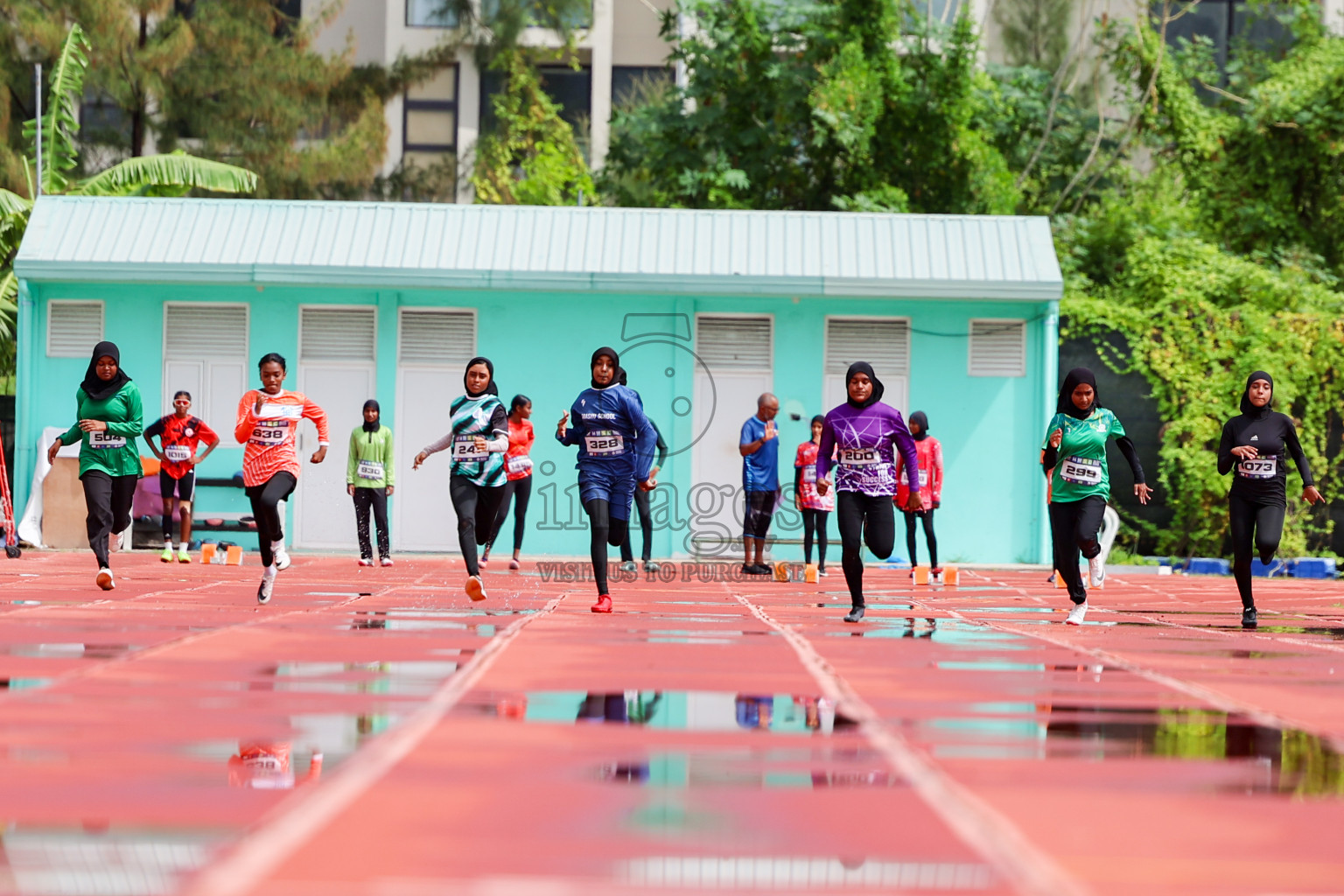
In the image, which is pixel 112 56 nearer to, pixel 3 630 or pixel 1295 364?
pixel 1295 364

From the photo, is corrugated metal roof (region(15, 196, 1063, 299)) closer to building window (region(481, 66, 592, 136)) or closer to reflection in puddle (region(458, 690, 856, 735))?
reflection in puddle (region(458, 690, 856, 735))

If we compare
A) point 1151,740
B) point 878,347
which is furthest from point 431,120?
point 1151,740

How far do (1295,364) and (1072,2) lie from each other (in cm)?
2172

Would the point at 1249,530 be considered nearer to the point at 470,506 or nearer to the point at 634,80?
the point at 470,506

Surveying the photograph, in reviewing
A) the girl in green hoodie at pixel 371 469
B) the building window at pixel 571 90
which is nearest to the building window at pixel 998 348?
the girl in green hoodie at pixel 371 469

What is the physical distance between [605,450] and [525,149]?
2779cm

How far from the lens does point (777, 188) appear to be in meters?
32.3

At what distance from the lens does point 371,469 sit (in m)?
17.9

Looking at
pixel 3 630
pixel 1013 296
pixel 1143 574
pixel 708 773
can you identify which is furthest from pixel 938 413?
pixel 708 773

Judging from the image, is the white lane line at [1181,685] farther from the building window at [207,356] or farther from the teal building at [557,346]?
the building window at [207,356]

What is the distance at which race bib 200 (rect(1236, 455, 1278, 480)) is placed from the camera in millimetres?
11523

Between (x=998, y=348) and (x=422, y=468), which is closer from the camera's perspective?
(x=422, y=468)

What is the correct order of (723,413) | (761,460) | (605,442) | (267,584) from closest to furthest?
1. (605,442)
2. (267,584)
3. (761,460)
4. (723,413)

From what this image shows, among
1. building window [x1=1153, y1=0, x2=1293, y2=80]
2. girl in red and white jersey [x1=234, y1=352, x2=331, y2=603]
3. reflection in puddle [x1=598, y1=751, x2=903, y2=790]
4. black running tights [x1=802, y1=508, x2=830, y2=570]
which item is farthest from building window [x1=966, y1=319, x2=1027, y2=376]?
building window [x1=1153, y1=0, x2=1293, y2=80]
